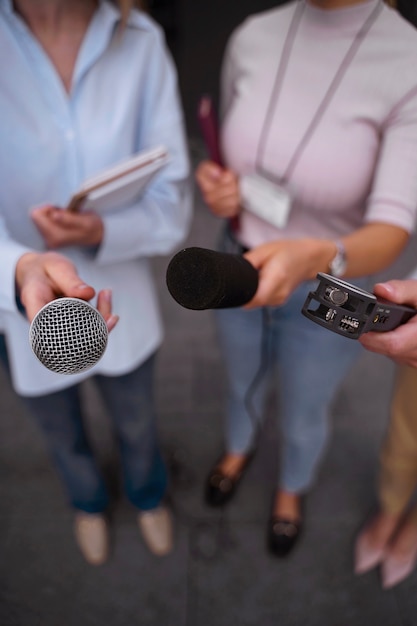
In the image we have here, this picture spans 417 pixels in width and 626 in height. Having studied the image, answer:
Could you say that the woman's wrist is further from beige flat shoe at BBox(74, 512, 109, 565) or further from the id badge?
beige flat shoe at BBox(74, 512, 109, 565)

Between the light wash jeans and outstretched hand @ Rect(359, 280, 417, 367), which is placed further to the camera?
the light wash jeans

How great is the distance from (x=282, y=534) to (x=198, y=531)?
7.4 inches

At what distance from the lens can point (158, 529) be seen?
3.77ft

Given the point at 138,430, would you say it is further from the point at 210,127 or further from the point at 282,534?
the point at 210,127

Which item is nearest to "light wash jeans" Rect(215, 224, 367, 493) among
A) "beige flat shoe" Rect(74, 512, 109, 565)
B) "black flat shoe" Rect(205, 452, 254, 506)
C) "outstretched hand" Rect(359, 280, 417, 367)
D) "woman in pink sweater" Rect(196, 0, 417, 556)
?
"woman in pink sweater" Rect(196, 0, 417, 556)

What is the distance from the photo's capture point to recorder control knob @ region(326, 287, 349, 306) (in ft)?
1.15

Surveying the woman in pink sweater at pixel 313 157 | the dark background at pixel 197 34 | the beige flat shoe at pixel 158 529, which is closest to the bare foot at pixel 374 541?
the woman in pink sweater at pixel 313 157

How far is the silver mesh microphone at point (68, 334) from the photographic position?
1.22 feet

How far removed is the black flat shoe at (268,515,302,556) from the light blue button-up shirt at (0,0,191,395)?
0.63 meters

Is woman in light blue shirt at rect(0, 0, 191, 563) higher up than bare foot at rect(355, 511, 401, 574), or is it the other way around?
woman in light blue shirt at rect(0, 0, 191, 563)

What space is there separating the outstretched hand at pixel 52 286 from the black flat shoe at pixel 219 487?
89 cm

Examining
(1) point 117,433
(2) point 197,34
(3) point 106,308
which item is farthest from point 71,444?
(2) point 197,34

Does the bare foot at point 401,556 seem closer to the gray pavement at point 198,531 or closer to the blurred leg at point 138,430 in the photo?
the gray pavement at point 198,531

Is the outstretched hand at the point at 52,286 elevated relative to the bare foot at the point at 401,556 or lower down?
elevated
